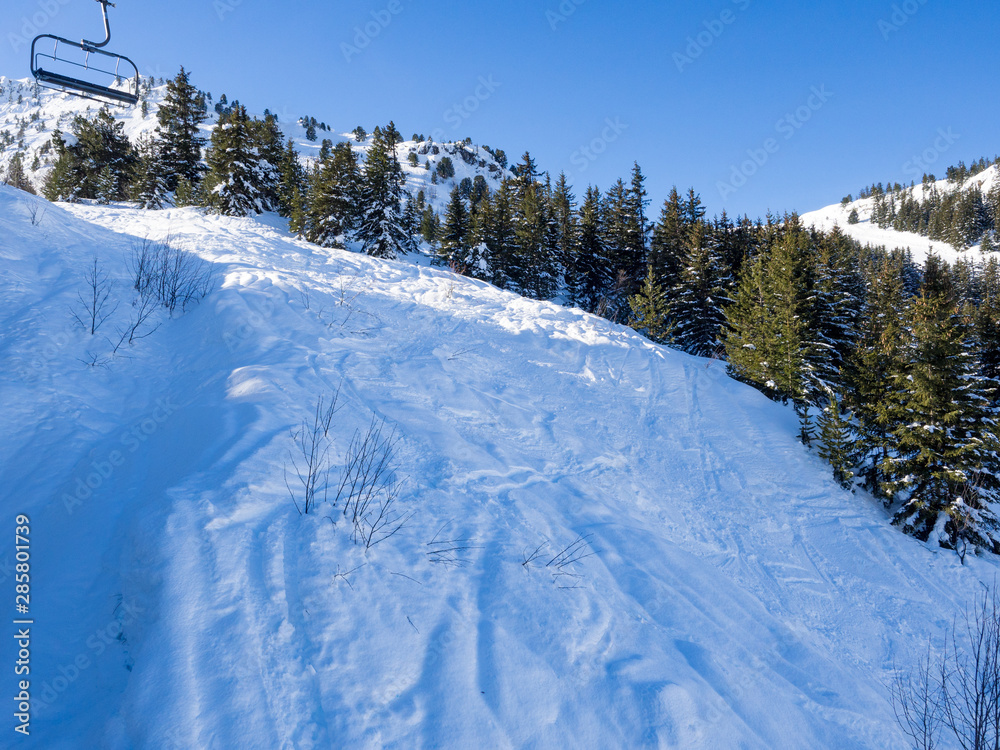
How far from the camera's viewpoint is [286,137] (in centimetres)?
10950

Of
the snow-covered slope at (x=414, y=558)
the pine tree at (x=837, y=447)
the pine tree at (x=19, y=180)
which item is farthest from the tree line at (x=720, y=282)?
the snow-covered slope at (x=414, y=558)

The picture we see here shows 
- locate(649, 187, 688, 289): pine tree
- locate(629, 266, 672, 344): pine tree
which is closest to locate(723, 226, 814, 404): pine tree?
locate(629, 266, 672, 344): pine tree

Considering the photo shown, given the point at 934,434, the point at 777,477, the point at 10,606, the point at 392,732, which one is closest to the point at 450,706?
the point at 392,732

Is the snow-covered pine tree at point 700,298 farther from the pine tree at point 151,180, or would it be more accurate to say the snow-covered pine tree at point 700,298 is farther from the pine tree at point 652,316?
the pine tree at point 151,180

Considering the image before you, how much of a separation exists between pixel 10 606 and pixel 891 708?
6.11 meters

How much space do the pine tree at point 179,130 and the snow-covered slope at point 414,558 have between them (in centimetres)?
2730

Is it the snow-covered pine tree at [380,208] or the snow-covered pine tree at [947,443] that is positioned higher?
the snow-covered pine tree at [380,208]

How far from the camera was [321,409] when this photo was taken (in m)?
4.55

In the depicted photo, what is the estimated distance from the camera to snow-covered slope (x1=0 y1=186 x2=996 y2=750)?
88.3 inches

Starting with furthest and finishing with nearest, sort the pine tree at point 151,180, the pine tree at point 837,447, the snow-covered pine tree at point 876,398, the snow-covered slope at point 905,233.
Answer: the snow-covered slope at point 905,233, the pine tree at point 151,180, the snow-covered pine tree at point 876,398, the pine tree at point 837,447

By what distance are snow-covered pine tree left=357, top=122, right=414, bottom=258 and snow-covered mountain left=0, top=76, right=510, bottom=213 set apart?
53.5 metres

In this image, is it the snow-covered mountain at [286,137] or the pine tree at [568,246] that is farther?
the snow-covered mountain at [286,137]

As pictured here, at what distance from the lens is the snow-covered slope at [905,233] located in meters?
92.7

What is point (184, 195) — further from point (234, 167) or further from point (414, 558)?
point (414, 558)
